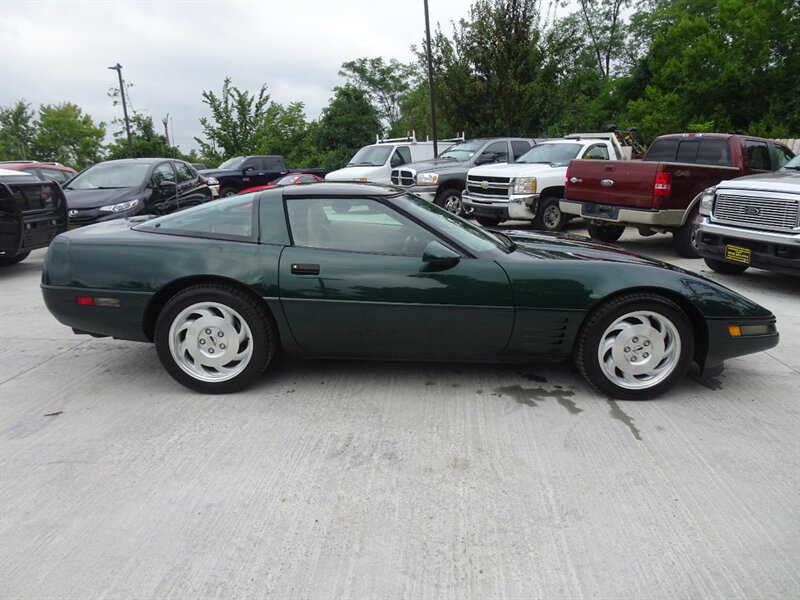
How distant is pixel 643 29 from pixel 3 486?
48205 millimetres

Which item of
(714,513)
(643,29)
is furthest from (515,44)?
(643,29)

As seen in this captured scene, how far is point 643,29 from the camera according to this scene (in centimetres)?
4228

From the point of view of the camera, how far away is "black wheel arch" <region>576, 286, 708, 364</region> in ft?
11.9

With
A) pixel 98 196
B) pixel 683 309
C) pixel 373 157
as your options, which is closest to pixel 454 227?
pixel 683 309

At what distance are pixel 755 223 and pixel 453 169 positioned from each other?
7.37m

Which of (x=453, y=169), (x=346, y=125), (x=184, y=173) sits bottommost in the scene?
(x=453, y=169)

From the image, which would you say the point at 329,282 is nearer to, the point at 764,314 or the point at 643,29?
the point at 764,314

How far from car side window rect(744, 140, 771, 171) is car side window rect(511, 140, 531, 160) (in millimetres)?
5637

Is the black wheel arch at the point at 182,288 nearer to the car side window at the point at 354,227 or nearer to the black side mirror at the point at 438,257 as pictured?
the car side window at the point at 354,227

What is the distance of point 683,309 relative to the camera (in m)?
3.71

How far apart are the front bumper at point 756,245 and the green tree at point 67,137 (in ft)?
162

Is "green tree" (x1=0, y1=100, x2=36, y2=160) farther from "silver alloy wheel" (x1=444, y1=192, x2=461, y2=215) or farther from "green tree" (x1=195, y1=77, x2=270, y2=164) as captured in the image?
"silver alloy wheel" (x1=444, y1=192, x2=461, y2=215)

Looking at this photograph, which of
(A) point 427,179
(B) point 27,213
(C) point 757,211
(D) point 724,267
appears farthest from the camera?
(A) point 427,179

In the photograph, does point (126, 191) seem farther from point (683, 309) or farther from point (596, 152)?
point (683, 309)
